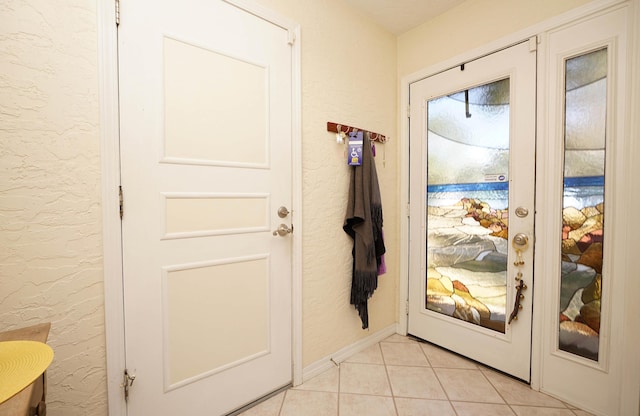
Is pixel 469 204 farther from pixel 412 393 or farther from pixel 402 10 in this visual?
pixel 402 10

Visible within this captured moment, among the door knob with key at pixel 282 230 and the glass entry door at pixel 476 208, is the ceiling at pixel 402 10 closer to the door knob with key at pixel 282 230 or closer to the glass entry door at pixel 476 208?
the glass entry door at pixel 476 208

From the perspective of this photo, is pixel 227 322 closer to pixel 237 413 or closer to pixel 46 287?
pixel 237 413

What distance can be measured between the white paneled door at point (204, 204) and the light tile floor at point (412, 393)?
19 cm

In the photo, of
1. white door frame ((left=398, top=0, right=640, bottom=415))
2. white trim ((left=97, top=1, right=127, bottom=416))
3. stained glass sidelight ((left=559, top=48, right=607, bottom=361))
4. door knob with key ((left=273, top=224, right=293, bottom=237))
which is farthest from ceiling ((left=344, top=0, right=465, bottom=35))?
door knob with key ((left=273, top=224, right=293, bottom=237))

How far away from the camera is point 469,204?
73.4 inches

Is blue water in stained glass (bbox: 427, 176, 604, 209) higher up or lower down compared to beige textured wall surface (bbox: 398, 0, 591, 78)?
lower down

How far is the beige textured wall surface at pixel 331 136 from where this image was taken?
1.68 metres

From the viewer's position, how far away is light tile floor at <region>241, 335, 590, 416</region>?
1.42 metres

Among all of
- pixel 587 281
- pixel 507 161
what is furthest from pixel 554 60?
pixel 587 281

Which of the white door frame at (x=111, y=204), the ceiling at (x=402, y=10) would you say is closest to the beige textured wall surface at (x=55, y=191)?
the white door frame at (x=111, y=204)

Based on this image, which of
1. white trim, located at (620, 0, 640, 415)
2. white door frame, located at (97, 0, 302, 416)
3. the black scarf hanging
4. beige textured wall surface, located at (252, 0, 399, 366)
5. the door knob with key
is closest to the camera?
white door frame, located at (97, 0, 302, 416)

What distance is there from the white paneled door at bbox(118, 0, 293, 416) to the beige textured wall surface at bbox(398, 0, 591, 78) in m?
1.11

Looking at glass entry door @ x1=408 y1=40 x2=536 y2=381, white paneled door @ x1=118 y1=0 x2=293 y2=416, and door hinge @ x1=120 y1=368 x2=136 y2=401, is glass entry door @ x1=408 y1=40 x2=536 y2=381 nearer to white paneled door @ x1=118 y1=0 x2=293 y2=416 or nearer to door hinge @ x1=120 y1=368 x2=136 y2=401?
white paneled door @ x1=118 y1=0 x2=293 y2=416

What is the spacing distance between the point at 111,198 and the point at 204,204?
357 millimetres
